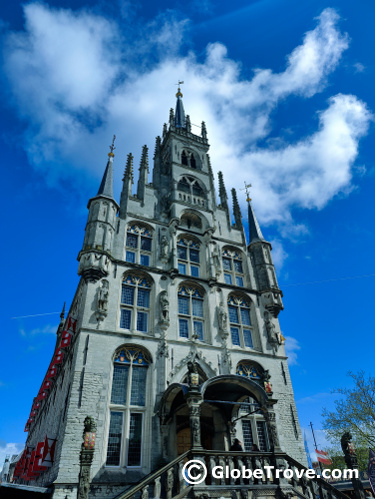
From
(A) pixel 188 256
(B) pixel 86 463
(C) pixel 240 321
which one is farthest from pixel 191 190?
(B) pixel 86 463

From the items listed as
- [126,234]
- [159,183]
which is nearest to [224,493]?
[126,234]

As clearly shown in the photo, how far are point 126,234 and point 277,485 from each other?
15658 mm

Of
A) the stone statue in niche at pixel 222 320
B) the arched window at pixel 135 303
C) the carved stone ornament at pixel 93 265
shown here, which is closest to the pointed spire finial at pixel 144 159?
the carved stone ornament at pixel 93 265

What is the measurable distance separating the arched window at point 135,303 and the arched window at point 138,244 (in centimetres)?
137

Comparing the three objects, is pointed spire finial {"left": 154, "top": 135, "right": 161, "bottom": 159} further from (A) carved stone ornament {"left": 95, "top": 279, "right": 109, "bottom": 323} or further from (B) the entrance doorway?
(B) the entrance doorway

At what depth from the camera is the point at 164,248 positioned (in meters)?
22.7

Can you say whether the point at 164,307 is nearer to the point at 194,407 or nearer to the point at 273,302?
the point at 194,407

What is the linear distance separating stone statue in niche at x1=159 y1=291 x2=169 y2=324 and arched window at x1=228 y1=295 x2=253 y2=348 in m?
4.95

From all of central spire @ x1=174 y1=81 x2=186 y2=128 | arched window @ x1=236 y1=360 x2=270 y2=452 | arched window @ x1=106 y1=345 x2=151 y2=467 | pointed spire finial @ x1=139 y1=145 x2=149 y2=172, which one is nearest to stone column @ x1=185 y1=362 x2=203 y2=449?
arched window @ x1=106 y1=345 x2=151 y2=467

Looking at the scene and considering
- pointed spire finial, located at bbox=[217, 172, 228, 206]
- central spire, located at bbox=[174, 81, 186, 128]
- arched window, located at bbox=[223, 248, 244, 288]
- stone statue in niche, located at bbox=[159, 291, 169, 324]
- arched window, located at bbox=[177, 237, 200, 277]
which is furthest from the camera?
central spire, located at bbox=[174, 81, 186, 128]

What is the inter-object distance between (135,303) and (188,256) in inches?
224

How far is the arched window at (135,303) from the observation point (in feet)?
63.5

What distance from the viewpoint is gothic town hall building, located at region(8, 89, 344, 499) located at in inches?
545

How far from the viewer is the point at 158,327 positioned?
19406 millimetres
